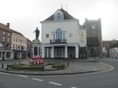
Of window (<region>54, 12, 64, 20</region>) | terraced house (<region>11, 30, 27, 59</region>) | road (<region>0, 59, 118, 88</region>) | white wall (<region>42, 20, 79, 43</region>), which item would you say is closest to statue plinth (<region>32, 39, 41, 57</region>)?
road (<region>0, 59, 118, 88</region>)

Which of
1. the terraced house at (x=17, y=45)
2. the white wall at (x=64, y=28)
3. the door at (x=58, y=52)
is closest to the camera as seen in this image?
the white wall at (x=64, y=28)

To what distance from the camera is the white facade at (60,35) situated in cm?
3762

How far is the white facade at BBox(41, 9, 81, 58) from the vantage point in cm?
3762

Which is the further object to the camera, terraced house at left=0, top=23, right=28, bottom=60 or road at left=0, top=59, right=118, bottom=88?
terraced house at left=0, top=23, right=28, bottom=60

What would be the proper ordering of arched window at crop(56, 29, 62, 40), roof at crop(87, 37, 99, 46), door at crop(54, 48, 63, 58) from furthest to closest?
roof at crop(87, 37, 99, 46) < door at crop(54, 48, 63, 58) < arched window at crop(56, 29, 62, 40)

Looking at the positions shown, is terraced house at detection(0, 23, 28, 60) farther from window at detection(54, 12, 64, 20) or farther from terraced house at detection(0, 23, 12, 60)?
window at detection(54, 12, 64, 20)

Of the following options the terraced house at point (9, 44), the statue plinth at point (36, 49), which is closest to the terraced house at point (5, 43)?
the terraced house at point (9, 44)

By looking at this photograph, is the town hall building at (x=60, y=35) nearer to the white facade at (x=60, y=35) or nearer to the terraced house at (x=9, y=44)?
the white facade at (x=60, y=35)

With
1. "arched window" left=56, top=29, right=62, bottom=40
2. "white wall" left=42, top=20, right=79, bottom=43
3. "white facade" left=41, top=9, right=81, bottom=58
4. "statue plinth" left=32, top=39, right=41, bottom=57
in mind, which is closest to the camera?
"statue plinth" left=32, top=39, right=41, bottom=57

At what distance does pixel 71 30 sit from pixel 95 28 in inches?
2161

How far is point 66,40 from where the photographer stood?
37.7 m

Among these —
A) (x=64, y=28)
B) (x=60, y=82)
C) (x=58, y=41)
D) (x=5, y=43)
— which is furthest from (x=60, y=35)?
(x=60, y=82)

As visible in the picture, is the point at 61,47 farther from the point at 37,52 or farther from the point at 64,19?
the point at 37,52

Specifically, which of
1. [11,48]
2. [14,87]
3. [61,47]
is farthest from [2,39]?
[14,87]
